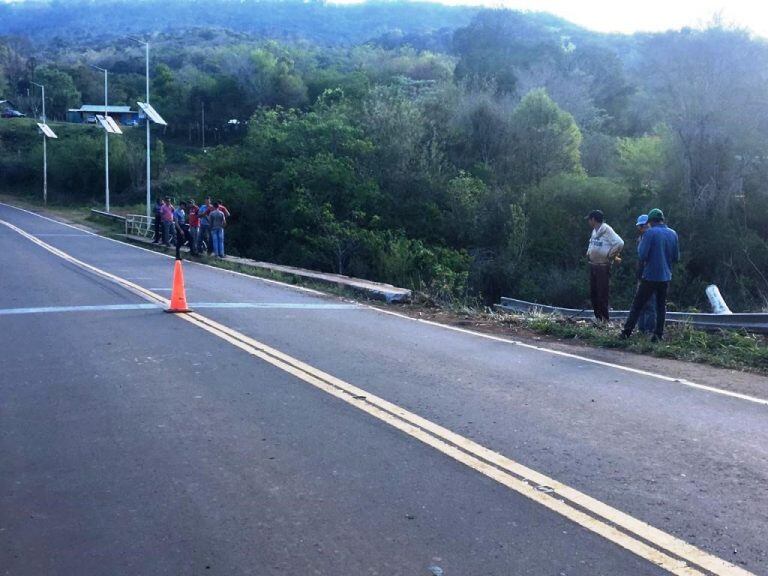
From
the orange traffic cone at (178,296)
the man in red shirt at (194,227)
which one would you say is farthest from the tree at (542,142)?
the orange traffic cone at (178,296)

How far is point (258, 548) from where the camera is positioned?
462cm

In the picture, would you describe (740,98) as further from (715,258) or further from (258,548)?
(258,548)

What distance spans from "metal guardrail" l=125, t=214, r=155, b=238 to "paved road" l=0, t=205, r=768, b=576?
29.5m

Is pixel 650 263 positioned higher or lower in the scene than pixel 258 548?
higher

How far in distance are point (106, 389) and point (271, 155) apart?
36.2m

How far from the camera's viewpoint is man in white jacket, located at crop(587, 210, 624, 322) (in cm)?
1329

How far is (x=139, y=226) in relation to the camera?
41.6m

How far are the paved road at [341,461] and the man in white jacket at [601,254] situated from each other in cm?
288

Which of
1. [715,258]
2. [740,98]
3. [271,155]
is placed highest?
[740,98]

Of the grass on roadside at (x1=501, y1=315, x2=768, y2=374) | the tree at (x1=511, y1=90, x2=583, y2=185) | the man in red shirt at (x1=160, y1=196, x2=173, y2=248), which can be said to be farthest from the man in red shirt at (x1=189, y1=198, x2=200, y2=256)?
the tree at (x1=511, y1=90, x2=583, y2=185)

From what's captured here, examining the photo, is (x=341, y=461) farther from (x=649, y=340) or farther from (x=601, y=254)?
(x=601, y=254)

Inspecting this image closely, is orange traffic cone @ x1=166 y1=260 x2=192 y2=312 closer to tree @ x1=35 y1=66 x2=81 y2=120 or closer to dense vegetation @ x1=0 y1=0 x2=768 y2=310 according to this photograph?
dense vegetation @ x1=0 y1=0 x2=768 y2=310

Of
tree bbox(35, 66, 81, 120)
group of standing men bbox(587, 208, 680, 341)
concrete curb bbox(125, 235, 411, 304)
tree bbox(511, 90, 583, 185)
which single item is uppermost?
tree bbox(35, 66, 81, 120)

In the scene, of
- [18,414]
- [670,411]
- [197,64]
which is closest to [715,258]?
[670,411]
